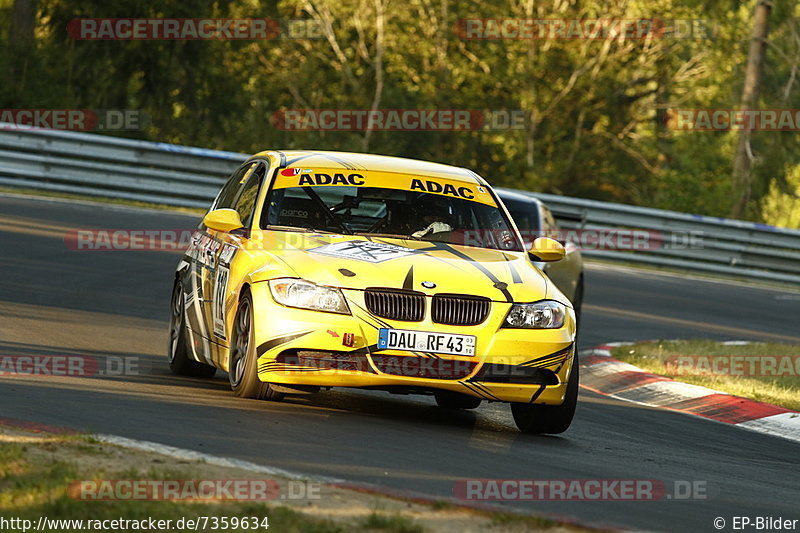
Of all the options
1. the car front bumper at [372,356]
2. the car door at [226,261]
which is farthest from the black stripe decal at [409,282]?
the car door at [226,261]

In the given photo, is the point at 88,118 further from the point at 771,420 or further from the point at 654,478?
the point at 654,478

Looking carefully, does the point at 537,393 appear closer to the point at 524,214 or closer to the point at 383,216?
the point at 383,216

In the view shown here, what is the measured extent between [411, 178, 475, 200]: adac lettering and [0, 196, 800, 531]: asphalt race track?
1447 mm

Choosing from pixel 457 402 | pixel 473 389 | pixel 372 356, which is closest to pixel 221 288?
pixel 372 356

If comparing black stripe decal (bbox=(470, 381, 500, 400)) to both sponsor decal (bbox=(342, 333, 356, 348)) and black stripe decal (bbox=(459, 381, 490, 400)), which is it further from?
sponsor decal (bbox=(342, 333, 356, 348))

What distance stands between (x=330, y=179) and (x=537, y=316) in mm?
1922

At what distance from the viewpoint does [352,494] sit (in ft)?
19.9

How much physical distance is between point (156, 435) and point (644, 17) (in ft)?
121

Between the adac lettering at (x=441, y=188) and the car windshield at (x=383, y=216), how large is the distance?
4 centimetres

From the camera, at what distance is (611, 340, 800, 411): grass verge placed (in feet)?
41.2

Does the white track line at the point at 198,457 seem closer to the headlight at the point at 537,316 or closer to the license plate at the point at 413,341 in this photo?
the license plate at the point at 413,341

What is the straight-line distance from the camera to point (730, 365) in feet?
47.9

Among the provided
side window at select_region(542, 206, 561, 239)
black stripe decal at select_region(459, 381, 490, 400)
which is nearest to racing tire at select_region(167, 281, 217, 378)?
black stripe decal at select_region(459, 381, 490, 400)

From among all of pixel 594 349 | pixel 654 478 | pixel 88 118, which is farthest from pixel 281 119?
pixel 654 478
